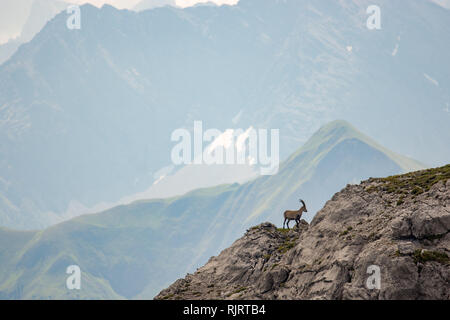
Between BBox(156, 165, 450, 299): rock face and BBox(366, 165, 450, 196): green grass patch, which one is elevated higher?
BBox(366, 165, 450, 196): green grass patch

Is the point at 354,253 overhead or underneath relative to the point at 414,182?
underneath

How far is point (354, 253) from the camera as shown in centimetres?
7388

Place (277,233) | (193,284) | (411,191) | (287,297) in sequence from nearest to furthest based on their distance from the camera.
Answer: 1. (287,297)
2. (411,191)
3. (193,284)
4. (277,233)

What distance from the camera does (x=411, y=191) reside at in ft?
273

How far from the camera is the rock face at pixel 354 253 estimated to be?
223ft

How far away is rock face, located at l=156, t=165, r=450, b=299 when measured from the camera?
68000 mm

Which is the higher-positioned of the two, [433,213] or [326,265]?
[433,213]

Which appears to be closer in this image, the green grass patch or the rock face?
the rock face

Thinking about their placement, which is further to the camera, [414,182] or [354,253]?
[414,182]

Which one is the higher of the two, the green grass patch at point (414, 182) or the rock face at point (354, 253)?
the green grass patch at point (414, 182)
